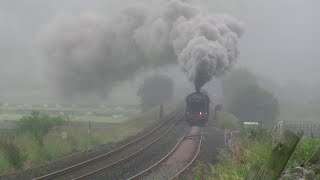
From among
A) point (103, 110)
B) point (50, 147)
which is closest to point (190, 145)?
point (50, 147)

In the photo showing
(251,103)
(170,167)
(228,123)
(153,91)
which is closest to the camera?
(170,167)

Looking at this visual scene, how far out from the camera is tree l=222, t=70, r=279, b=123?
49.5m

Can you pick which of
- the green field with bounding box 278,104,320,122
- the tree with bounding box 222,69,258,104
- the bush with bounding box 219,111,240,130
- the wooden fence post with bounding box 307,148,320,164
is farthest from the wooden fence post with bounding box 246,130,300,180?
the green field with bounding box 278,104,320,122

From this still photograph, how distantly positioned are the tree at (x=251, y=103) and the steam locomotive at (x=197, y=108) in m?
21.0

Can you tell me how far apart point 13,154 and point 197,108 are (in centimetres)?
1642

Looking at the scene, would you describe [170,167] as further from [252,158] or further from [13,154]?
[252,158]

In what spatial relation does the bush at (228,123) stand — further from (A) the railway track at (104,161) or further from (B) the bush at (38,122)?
(B) the bush at (38,122)

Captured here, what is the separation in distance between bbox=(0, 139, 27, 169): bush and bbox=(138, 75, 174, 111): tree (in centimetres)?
4876

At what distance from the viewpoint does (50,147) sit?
16.5 m

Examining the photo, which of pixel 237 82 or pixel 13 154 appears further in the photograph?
pixel 237 82

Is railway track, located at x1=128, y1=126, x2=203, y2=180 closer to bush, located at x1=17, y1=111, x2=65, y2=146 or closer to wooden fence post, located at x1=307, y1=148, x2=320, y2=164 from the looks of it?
wooden fence post, located at x1=307, y1=148, x2=320, y2=164

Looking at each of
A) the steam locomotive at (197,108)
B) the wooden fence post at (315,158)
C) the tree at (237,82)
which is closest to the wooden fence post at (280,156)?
the wooden fence post at (315,158)

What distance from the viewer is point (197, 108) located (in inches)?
1109

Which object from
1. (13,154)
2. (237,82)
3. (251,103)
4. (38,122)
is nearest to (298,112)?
(237,82)
